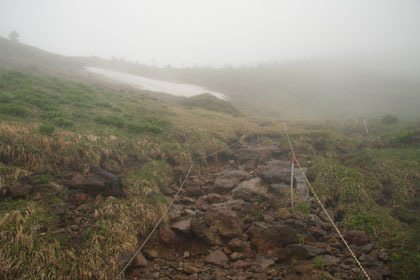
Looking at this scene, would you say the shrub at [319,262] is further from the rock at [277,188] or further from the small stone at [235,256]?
the rock at [277,188]

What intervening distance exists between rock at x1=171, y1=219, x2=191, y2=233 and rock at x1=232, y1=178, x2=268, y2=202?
2032 mm

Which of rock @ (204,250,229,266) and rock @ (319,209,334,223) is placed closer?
rock @ (204,250,229,266)

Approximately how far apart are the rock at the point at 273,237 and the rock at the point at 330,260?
73cm

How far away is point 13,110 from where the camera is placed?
8992 mm

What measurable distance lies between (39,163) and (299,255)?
6.74 m

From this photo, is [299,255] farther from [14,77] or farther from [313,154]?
[14,77]

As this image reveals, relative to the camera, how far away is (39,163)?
21.7ft

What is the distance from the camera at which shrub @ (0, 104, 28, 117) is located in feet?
29.0

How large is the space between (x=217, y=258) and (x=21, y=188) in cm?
465

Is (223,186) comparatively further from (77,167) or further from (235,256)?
(77,167)

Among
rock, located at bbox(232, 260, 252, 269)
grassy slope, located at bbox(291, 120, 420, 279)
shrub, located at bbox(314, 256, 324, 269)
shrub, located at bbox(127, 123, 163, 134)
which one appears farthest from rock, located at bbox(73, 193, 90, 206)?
grassy slope, located at bbox(291, 120, 420, 279)

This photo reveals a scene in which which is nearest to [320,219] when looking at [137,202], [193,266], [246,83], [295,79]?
[193,266]

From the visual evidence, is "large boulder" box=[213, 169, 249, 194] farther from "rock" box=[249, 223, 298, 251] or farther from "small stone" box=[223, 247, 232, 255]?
"small stone" box=[223, 247, 232, 255]

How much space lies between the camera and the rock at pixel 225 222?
5.93m
